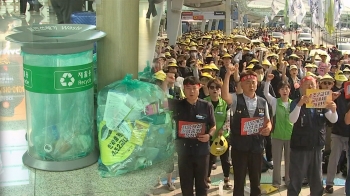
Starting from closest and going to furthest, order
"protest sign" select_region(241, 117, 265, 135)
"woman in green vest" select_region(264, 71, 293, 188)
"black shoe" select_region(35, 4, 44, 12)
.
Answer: "black shoe" select_region(35, 4, 44, 12) < "protest sign" select_region(241, 117, 265, 135) < "woman in green vest" select_region(264, 71, 293, 188)

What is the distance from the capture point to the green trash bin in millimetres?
3344

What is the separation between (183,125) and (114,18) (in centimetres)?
143

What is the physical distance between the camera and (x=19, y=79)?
3.49 m

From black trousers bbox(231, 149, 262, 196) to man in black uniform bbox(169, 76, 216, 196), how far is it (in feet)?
1.13

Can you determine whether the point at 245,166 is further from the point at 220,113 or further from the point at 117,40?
the point at 117,40

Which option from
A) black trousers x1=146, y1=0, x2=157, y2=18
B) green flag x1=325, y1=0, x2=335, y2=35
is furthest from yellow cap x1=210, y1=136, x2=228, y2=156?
green flag x1=325, y1=0, x2=335, y2=35

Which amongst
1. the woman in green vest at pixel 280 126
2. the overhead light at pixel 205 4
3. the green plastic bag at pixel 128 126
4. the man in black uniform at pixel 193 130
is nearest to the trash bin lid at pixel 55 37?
the green plastic bag at pixel 128 126

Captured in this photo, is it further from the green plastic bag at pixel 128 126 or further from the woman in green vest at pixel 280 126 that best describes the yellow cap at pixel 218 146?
the green plastic bag at pixel 128 126

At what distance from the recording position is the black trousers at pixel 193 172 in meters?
4.82

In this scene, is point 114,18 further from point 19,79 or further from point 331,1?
point 331,1

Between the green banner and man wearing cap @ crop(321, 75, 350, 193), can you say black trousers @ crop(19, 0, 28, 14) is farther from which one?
man wearing cap @ crop(321, 75, 350, 193)

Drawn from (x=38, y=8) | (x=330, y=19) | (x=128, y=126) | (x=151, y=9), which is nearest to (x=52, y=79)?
(x=128, y=126)

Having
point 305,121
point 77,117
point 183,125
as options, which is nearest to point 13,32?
point 77,117

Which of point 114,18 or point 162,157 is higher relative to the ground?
point 114,18
